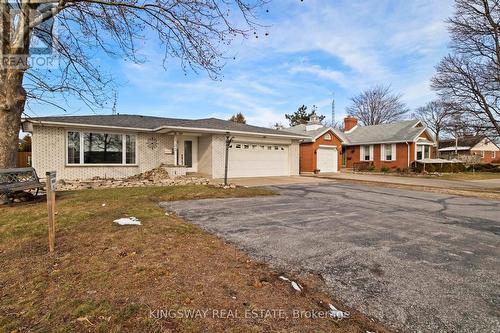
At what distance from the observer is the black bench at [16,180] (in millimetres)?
7080

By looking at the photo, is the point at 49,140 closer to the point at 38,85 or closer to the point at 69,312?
the point at 38,85

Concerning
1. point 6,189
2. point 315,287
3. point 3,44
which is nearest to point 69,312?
point 315,287

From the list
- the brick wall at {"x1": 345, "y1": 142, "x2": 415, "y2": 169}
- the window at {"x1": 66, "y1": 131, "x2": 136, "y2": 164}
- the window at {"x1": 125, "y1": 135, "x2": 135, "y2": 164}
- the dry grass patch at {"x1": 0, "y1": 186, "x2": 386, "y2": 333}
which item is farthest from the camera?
the brick wall at {"x1": 345, "y1": 142, "x2": 415, "y2": 169}

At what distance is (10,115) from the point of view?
7.41m

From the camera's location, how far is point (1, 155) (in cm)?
752

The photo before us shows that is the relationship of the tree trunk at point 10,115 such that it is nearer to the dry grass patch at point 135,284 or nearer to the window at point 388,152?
the dry grass patch at point 135,284

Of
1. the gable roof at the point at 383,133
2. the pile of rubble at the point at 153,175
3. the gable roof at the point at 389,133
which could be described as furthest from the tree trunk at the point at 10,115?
the gable roof at the point at 389,133

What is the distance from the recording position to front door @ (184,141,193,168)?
17484mm

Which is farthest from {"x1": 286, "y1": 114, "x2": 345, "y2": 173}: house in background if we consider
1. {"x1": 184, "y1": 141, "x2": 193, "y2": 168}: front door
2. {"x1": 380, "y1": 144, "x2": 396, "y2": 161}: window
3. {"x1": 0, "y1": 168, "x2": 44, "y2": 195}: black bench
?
{"x1": 0, "y1": 168, "x2": 44, "y2": 195}: black bench

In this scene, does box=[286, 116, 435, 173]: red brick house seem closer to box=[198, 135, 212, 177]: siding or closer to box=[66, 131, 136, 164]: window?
box=[198, 135, 212, 177]: siding

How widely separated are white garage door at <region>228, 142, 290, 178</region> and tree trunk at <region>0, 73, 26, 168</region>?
36.9 feet

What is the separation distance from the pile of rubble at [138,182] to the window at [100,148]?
47.4 inches

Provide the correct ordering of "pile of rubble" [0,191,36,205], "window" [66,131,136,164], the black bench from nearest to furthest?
the black bench → "pile of rubble" [0,191,36,205] → "window" [66,131,136,164]

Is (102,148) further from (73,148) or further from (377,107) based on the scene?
(377,107)
